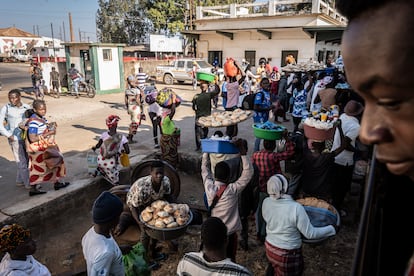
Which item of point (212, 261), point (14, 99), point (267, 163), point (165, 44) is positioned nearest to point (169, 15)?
point (165, 44)

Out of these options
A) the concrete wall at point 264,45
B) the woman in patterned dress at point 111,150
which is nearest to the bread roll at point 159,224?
the woman in patterned dress at point 111,150

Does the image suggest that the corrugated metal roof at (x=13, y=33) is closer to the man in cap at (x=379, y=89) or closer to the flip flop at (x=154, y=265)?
the flip flop at (x=154, y=265)

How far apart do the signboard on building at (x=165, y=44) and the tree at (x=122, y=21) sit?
12151mm

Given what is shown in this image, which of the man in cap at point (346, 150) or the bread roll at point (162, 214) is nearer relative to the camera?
the bread roll at point (162, 214)

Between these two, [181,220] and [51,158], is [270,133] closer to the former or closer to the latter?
[181,220]

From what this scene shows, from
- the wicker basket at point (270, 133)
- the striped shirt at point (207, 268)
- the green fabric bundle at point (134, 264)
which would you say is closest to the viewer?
the striped shirt at point (207, 268)

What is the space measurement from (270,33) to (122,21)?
2863cm

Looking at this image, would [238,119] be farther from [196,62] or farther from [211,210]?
[196,62]

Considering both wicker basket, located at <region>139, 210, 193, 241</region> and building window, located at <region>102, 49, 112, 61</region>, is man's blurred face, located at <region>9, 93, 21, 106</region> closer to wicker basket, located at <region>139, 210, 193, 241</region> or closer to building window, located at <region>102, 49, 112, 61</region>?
wicker basket, located at <region>139, 210, 193, 241</region>

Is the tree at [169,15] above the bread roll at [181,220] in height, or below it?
above

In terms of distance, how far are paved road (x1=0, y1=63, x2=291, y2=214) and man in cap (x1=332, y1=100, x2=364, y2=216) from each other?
2.94 meters

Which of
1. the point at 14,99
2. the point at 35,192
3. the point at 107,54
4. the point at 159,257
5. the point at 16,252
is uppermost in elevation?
the point at 107,54

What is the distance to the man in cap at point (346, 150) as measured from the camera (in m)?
4.16

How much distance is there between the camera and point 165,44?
29.4m
